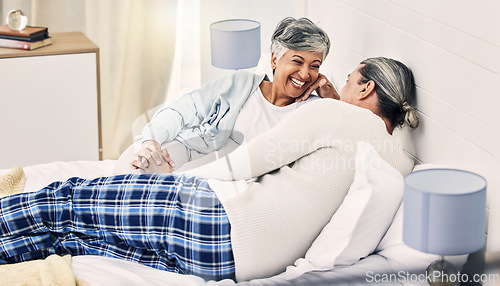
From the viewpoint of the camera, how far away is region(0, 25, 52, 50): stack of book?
2.94 metres

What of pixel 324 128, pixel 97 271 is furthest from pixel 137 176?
pixel 324 128

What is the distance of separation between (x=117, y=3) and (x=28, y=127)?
95 centimetres

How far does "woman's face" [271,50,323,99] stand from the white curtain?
57.5 inches

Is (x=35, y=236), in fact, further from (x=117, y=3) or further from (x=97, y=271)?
(x=117, y=3)

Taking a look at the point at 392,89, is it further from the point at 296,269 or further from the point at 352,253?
the point at 296,269

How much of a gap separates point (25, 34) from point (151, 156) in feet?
4.21

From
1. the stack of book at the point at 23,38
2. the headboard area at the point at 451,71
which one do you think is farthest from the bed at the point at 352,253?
the stack of book at the point at 23,38

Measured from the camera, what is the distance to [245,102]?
2.32 metres

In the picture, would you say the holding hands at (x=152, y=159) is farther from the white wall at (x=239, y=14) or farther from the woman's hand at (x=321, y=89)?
the white wall at (x=239, y=14)

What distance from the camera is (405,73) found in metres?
1.96

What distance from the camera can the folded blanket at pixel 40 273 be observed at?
149 cm

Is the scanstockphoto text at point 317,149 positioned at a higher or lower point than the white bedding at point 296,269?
higher

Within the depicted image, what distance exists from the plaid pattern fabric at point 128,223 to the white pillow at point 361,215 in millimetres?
251

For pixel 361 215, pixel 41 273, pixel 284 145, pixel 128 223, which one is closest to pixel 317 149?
pixel 284 145
